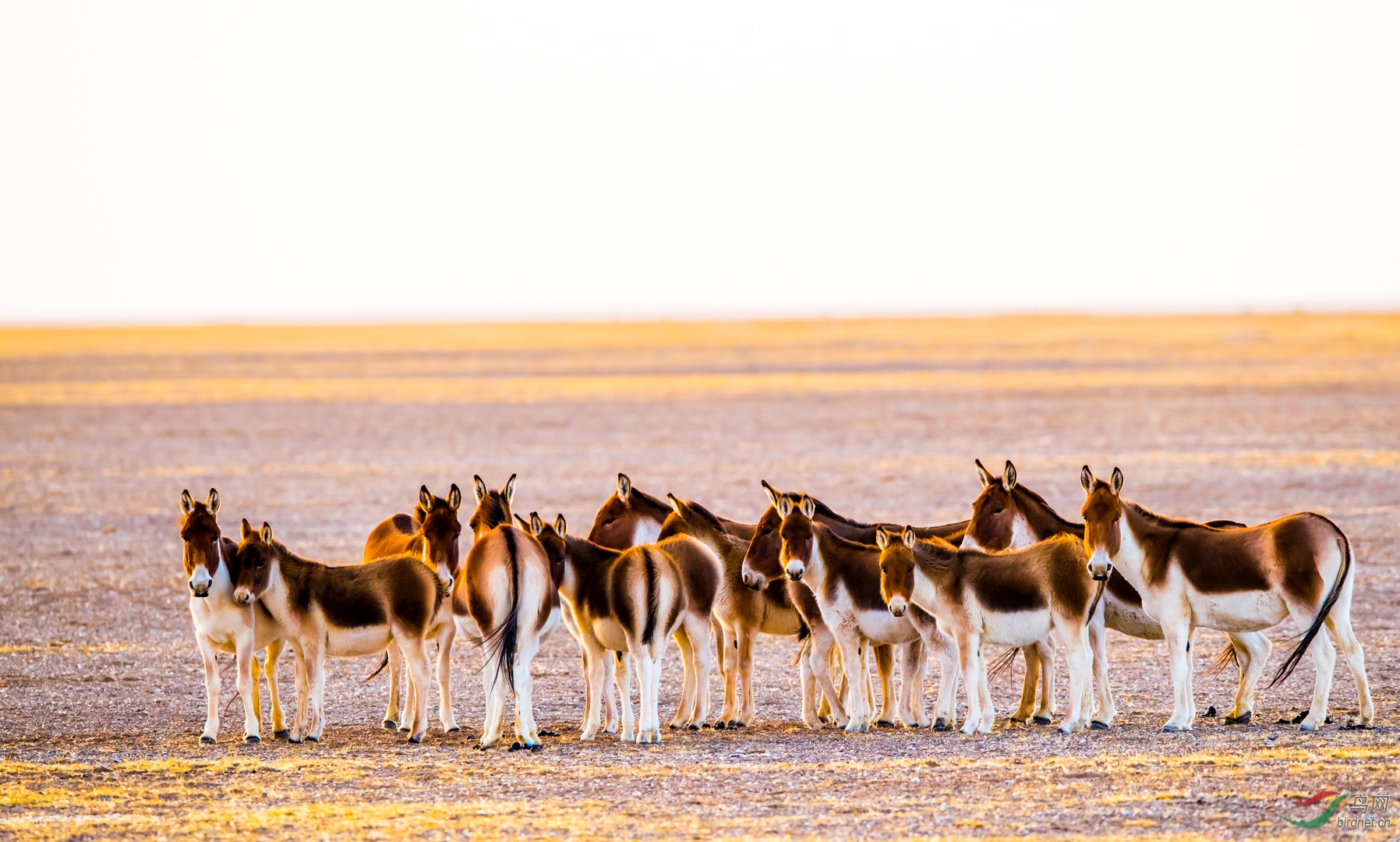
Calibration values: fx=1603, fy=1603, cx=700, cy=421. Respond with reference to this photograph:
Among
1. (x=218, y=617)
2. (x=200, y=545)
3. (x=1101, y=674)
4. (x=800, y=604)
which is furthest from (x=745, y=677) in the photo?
(x=200, y=545)

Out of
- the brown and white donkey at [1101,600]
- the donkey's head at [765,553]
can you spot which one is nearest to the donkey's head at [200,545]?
the donkey's head at [765,553]

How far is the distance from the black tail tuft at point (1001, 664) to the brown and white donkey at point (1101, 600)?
0.34 metres

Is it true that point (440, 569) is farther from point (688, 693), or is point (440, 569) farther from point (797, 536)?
point (797, 536)

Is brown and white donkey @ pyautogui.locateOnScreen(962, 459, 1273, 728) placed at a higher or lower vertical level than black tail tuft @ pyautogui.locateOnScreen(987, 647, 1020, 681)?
higher

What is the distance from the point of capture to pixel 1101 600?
11938 millimetres

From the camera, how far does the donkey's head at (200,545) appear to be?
1087 centimetres

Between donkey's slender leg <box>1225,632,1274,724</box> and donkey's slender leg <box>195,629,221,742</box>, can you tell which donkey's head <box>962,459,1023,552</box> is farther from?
donkey's slender leg <box>195,629,221,742</box>

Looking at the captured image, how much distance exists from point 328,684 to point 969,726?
19.0 feet

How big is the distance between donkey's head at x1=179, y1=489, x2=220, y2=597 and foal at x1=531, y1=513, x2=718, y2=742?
2.21 metres

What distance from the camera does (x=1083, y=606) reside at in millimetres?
11211

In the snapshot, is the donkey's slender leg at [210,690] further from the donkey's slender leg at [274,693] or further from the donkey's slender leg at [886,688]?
the donkey's slender leg at [886,688]

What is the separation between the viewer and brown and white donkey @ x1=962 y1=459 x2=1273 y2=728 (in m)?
11.6

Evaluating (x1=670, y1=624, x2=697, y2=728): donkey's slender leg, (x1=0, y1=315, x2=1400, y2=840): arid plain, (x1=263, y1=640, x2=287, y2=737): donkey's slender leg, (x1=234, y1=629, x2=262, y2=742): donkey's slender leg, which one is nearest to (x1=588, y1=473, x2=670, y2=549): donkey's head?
(x1=670, y1=624, x2=697, y2=728): donkey's slender leg

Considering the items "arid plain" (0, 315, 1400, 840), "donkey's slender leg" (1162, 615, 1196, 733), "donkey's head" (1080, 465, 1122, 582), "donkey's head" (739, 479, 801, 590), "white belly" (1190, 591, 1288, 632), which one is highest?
"donkey's head" (1080, 465, 1122, 582)
